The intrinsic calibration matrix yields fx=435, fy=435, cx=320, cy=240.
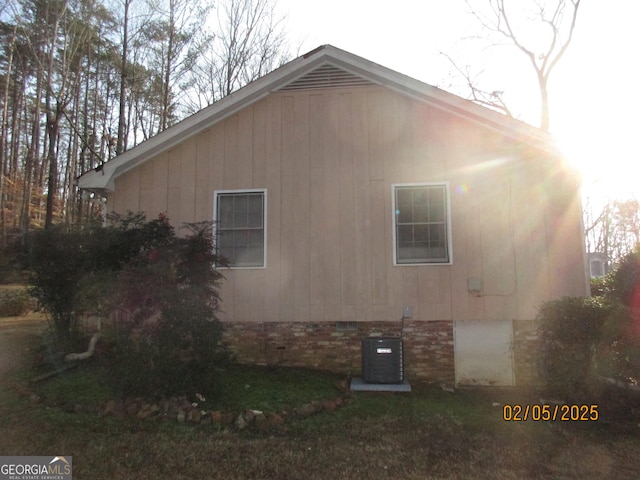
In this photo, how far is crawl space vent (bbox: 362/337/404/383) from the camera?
6.29 meters

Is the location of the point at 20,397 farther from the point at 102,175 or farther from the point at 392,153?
the point at 392,153

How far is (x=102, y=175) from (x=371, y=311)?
16.8ft

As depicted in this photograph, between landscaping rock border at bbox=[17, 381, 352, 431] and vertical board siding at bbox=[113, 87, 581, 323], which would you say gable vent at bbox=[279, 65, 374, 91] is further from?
landscaping rock border at bbox=[17, 381, 352, 431]

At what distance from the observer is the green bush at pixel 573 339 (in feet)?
18.0

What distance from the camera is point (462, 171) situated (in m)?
7.16

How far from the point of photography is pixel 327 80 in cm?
762

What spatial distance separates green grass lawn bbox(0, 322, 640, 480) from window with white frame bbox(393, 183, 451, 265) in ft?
7.33

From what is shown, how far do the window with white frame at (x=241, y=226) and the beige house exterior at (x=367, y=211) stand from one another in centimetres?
2

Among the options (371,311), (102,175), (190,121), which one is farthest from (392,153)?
(102,175)

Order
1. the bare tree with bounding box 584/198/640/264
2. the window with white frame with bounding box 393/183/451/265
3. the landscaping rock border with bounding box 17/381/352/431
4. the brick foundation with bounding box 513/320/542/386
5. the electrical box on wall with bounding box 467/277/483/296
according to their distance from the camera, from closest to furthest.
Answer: the landscaping rock border with bounding box 17/381/352/431 → the brick foundation with bounding box 513/320/542/386 → the electrical box on wall with bounding box 467/277/483/296 → the window with white frame with bounding box 393/183/451/265 → the bare tree with bounding box 584/198/640/264

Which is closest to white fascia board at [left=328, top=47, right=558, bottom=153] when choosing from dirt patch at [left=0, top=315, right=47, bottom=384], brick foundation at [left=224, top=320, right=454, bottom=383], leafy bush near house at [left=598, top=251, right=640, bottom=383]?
leafy bush near house at [left=598, top=251, right=640, bottom=383]
